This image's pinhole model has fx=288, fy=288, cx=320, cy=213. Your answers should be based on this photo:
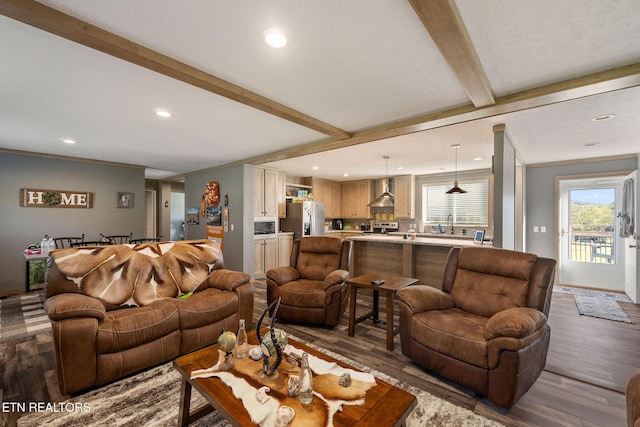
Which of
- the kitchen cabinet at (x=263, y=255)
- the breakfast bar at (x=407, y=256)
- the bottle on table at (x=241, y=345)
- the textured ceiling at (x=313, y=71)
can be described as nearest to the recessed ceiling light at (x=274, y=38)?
the textured ceiling at (x=313, y=71)

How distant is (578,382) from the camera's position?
2.36 m

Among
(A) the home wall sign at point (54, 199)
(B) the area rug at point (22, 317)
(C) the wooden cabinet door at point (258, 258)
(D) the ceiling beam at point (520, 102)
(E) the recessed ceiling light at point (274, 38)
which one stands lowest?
(B) the area rug at point (22, 317)

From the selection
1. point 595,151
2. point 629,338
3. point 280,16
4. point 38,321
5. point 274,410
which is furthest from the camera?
point 595,151

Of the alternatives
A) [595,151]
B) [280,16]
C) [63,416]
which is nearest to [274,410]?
[63,416]

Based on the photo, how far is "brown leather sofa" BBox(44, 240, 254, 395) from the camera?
2170 mm

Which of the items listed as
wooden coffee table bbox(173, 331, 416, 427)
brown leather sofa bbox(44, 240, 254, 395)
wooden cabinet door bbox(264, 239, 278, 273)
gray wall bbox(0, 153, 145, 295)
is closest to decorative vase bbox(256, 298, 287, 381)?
wooden coffee table bbox(173, 331, 416, 427)

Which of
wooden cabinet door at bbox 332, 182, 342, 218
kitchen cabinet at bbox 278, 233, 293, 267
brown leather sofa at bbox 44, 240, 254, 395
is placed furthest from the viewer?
wooden cabinet door at bbox 332, 182, 342, 218

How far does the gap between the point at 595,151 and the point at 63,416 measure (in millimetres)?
7359

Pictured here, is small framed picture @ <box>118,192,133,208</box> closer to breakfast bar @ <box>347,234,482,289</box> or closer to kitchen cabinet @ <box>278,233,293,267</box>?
kitchen cabinet @ <box>278,233,293,267</box>

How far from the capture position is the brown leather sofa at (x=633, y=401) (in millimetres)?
1251

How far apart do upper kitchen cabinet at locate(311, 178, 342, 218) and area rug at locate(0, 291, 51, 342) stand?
587 centimetres

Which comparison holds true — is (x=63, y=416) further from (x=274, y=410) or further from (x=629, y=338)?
(x=629, y=338)

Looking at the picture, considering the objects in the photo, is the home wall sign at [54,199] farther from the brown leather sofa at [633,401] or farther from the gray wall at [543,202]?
the gray wall at [543,202]

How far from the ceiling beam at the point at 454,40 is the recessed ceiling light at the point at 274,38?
82cm
